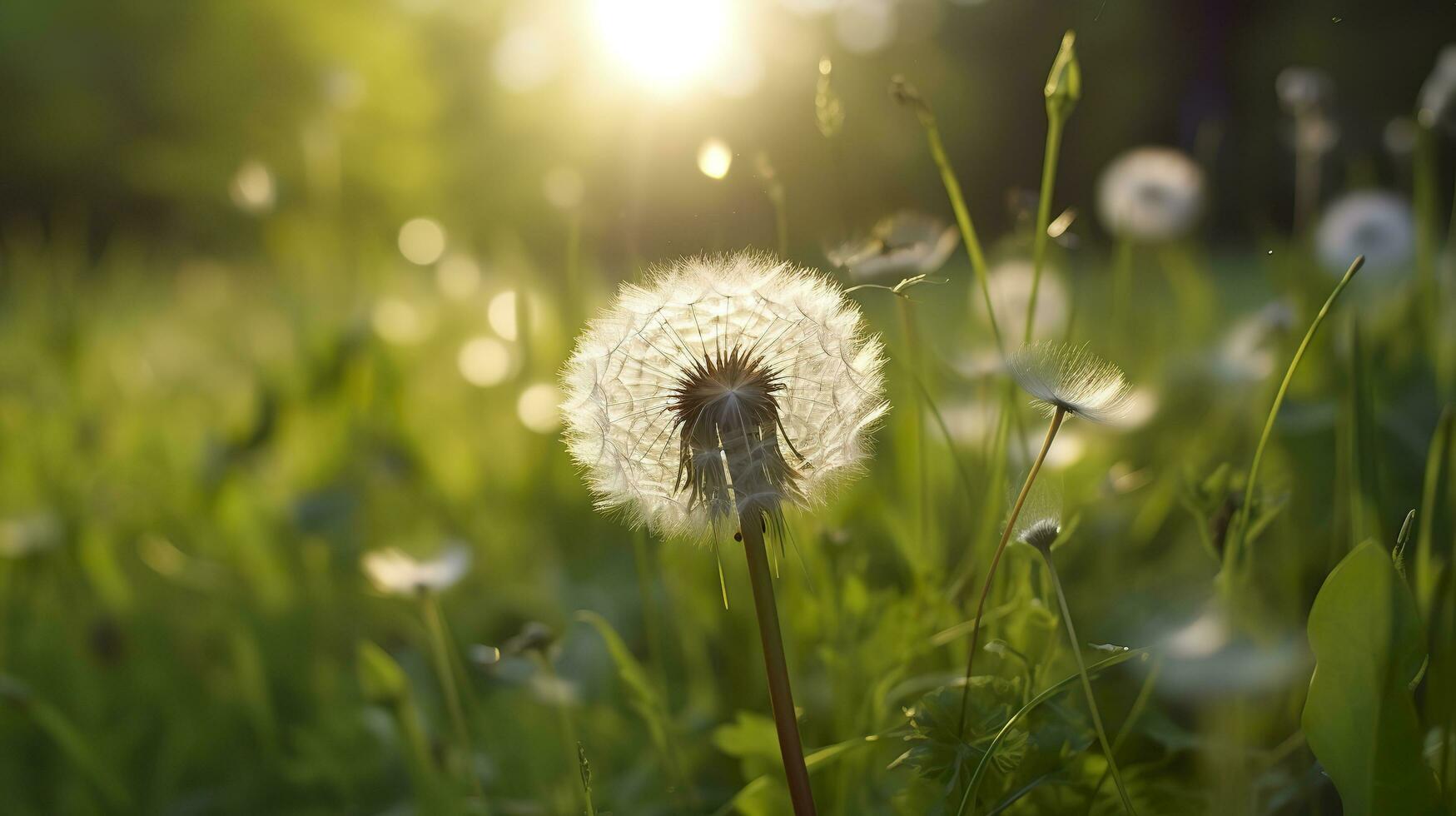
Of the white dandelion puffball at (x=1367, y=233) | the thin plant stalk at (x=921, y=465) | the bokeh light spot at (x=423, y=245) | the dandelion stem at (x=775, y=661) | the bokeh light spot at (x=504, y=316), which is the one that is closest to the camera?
the dandelion stem at (x=775, y=661)

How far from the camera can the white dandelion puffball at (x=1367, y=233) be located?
7.31 ft

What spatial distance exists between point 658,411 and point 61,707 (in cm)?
106

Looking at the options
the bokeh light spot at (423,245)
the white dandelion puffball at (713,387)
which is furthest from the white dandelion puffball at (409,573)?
the bokeh light spot at (423,245)

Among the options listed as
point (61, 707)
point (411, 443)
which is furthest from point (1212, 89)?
point (61, 707)

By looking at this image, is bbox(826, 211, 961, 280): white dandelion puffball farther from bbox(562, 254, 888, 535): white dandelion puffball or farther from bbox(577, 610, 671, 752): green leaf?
bbox(577, 610, 671, 752): green leaf

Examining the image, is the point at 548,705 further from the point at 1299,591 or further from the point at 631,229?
the point at 1299,591

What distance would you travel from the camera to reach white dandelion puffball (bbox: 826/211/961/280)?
858 mm

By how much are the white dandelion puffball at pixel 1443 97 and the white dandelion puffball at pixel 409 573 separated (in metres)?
1.37

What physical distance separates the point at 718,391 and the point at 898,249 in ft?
1.18

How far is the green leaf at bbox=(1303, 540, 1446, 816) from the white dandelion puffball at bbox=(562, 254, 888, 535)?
0.89ft

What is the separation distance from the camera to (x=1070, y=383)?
1.91 feet

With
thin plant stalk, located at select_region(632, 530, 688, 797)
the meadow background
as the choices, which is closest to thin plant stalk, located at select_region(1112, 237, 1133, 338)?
the meadow background

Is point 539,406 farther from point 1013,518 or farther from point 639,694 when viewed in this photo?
point 1013,518

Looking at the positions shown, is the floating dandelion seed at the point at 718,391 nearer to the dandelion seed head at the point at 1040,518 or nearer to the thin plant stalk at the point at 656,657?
the dandelion seed head at the point at 1040,518
